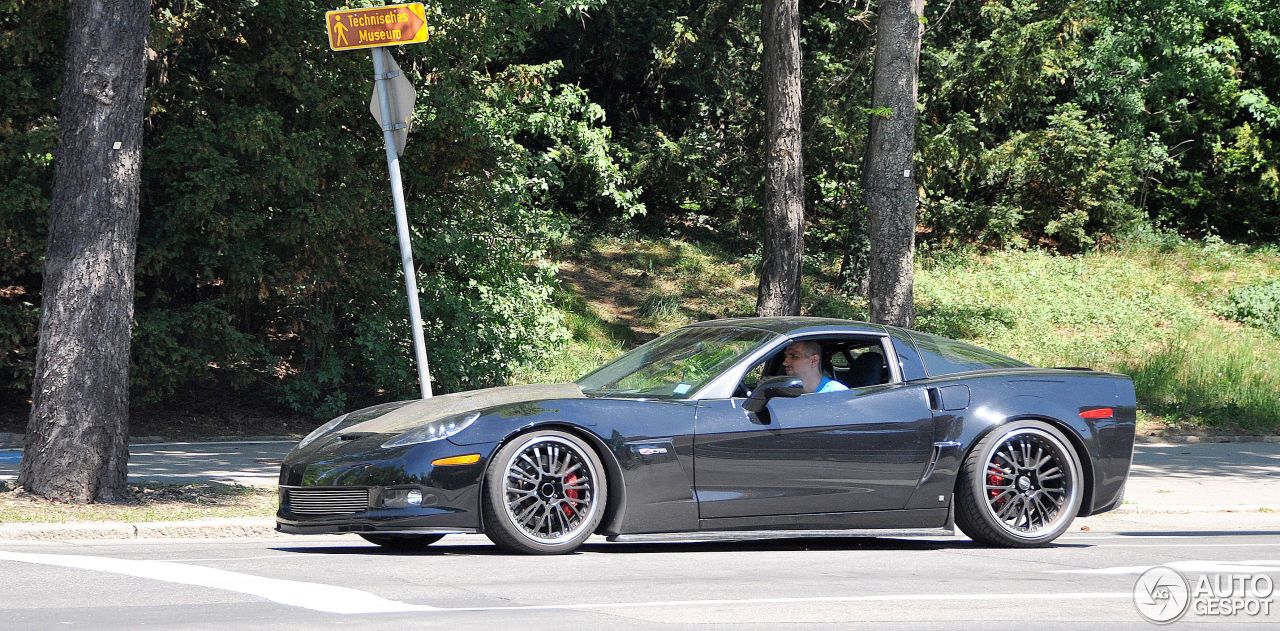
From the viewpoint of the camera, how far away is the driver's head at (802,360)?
827 centimetres

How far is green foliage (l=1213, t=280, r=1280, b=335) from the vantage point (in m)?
22.4

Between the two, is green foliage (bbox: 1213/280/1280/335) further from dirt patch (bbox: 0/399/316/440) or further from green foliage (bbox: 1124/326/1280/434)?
dirt patch (bbox: 0/399/316/440)

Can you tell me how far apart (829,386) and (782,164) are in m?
11.0

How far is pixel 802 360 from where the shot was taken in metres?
8.28

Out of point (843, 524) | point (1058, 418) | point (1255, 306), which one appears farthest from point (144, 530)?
point (1255, 306)

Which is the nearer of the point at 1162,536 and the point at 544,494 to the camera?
the point at 544,494

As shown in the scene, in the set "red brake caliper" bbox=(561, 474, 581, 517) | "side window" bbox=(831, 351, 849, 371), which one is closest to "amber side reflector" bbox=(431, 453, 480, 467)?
"red brake caliper" bbox=(561, 474, 581, 517)

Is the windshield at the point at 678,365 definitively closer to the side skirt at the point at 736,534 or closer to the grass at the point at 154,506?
the side skirt at the point at 736,534

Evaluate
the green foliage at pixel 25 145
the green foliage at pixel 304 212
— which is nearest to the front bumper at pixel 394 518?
the green foliage at pixel 304 212

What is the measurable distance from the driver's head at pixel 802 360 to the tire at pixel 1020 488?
42.3 inches

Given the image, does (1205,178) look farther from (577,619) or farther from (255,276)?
(577,619)

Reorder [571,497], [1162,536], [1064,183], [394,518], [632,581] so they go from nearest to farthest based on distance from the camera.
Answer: [632,581] < [394,518] < [571,497] < [1162,536] < [1064,183]

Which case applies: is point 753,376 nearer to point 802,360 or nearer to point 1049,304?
point 802,360

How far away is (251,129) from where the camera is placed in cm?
1410
